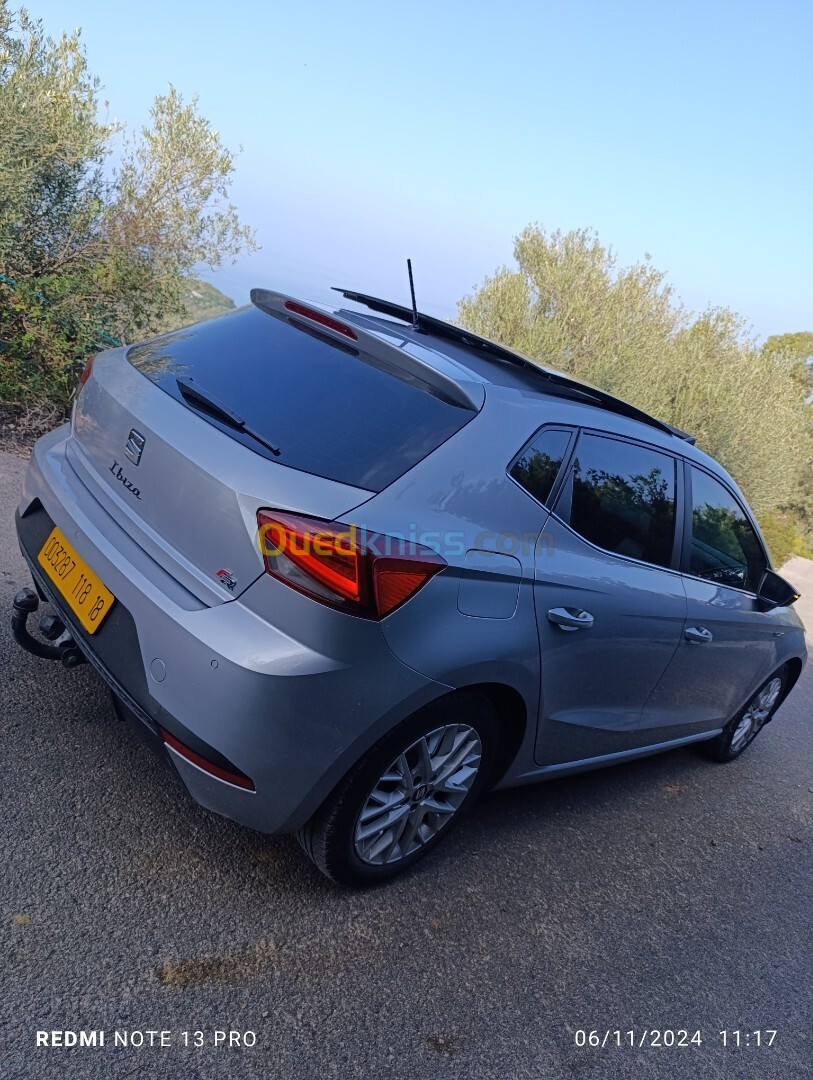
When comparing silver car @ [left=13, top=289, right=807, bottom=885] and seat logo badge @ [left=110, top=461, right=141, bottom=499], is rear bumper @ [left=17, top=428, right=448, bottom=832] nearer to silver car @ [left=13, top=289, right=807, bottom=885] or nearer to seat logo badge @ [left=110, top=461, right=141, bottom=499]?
silver car @ [left=13, top=289, right=807, bottom=885]

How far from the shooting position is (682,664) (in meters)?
3.63

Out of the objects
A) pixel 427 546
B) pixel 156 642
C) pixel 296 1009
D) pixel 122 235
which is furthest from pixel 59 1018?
pixel 122 235

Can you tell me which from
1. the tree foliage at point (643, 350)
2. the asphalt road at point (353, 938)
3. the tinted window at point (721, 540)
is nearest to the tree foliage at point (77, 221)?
the asphalt road at point (353, 938)

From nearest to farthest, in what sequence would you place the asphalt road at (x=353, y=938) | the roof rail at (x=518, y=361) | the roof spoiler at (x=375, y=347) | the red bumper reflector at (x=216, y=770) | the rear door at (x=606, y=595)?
the asphalt road at (x=353, y=938), the red bumper reflector at (x=216, y=770), the roof spoiler at (x=375, y=347), the rear door at (x=606, y=595), the roof rail at (x=518, y=361)

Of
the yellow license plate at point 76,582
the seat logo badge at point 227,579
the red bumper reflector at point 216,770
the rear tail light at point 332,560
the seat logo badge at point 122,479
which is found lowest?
the red bumper reflector at point 216,770

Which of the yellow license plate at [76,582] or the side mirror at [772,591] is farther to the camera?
the side mirror at [772,591]

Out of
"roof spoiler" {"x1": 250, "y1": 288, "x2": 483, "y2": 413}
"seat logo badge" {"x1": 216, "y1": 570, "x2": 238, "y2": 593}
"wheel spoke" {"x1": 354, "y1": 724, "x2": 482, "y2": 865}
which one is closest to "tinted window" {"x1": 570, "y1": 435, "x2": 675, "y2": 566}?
"roof spoiler" {"x1": 250, "y1": 288, "x2": 483, "y2": 413}

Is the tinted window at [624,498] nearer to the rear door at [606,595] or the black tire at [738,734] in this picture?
the rear door at [606,595]

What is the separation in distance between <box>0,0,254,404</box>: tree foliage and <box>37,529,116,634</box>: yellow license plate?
176 inches

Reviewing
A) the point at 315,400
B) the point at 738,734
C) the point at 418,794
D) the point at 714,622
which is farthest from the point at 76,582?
the point at 738,734

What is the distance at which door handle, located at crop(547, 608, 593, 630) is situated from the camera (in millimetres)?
2713

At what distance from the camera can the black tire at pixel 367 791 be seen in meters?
2.37

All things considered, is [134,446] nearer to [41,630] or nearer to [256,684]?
[41,630]

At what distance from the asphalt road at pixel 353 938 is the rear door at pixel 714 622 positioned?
660mm
